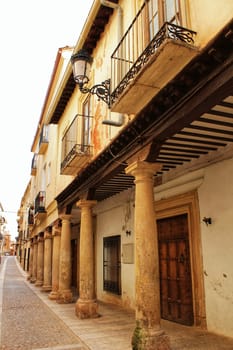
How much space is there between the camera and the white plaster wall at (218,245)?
19.2 ft

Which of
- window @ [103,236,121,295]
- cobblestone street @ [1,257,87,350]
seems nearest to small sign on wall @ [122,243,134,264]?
window @ [103,236,121,295]

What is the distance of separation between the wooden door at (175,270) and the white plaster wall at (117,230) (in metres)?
1.58

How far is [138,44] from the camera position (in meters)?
6.12

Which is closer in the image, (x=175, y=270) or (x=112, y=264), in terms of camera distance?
(x=175, y=270)

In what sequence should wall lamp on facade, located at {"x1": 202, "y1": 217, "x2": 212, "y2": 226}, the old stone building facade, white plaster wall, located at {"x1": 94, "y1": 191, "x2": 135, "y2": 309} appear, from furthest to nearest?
white plaster wall, located at {"x1": 94, "y1": 191, "x2": 135, "y2": 309}, wall lamp on facade, located at {"x1": 202, "y1": 217, "x2": 212, "y2": 226}, the old stone building facade

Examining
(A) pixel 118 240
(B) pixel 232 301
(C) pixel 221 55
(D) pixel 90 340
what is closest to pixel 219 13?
(C) pixel 221 55

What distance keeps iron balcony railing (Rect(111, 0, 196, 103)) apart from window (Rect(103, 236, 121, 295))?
539 centimetres

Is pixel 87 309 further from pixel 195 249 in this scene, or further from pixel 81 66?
pixel 81 66

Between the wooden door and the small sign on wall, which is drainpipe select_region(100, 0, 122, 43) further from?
the small sign on wall

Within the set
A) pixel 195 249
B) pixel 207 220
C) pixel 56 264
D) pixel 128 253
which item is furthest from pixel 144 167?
pixel 56 264

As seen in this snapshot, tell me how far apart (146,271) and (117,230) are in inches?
220

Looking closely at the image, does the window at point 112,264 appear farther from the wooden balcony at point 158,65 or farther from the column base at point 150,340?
the wooden balcony at point 158,65

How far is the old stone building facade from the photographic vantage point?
416cm

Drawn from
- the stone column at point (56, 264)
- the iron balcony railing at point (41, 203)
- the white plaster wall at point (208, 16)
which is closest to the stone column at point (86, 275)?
the stone column at point (56, 264)
